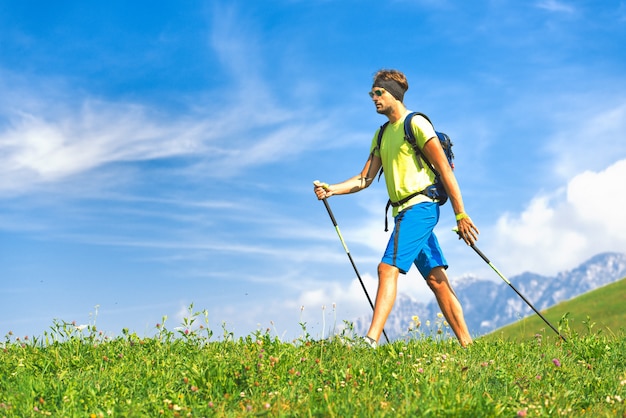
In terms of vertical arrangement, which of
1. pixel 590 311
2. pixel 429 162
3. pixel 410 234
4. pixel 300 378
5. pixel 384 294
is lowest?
pixel 300 378

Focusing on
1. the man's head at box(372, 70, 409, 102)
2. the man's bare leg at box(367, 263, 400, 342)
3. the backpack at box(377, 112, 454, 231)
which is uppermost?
the man's head at box(372, 70, 409, 102)

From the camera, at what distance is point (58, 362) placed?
24.5 feet

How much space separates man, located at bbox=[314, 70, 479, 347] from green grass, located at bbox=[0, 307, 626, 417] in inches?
37.8

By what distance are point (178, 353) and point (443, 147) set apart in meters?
4.49

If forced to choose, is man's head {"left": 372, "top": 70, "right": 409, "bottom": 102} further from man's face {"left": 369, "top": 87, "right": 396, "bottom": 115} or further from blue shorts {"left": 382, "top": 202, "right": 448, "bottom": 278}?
blue shorts {"left": 382, "top": 202, "right": 448, "bottom": 278}

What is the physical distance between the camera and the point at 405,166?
9.19 meters

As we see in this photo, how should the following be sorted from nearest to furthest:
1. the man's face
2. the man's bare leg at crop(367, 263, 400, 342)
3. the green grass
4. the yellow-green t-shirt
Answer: the green grass, the man's bare leg at crop(367, 263, 400, 342), the yellow-green t-shirt, the man's face

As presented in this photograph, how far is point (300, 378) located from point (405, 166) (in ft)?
12.5

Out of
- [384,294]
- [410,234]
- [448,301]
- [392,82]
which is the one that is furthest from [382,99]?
[448,301]

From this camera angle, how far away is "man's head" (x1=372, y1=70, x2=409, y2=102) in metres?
9.41

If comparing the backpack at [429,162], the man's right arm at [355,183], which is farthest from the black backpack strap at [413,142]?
the man's right arm at [355,183]

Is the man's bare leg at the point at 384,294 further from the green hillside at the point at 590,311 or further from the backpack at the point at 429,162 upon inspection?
the green hillside at the point at 590,311

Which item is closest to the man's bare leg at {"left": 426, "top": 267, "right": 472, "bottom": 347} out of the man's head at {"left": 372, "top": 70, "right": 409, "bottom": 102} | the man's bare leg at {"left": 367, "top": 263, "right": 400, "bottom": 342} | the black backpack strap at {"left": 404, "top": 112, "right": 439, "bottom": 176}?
the man's bare leg at {"left": 367, "top": 263, "right": 400, "bottom": 342}

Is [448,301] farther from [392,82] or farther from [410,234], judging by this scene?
[392,82]
